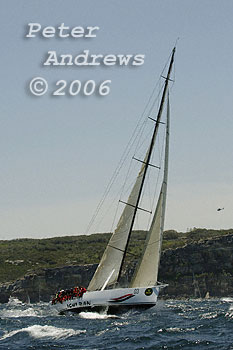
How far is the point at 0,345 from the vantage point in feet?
112

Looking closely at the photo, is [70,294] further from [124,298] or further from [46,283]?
[46,283]

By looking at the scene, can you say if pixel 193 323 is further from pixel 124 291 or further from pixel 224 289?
pixel 224 289

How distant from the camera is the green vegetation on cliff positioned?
135625mm

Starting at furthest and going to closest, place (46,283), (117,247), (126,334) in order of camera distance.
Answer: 1. (46,283)
2. (117,247)
3. (126,334)

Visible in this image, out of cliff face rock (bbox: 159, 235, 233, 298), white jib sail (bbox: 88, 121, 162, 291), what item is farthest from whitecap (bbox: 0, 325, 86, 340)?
cliff face rock (bbox: 159, 235, 233, 298)

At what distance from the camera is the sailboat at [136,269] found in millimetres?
49344

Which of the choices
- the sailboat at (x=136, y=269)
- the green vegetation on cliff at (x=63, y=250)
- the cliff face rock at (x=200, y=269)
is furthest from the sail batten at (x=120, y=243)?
the green vegetation on cliff at (x=63, y=250)

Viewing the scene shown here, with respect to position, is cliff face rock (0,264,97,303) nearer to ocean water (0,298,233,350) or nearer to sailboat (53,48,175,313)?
sailboat (53,48,175,313)

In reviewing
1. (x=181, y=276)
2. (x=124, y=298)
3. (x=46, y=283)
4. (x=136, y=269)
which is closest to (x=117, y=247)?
(x=136, y=269)

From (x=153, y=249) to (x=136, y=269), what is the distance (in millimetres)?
2552

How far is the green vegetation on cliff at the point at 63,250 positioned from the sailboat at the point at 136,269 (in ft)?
242

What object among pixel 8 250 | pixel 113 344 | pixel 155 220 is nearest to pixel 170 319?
pixel 155 220

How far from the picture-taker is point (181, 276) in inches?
4606

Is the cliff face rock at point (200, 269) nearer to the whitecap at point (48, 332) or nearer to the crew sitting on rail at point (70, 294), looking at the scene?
the crew sitting on rail at point (70, 294)
